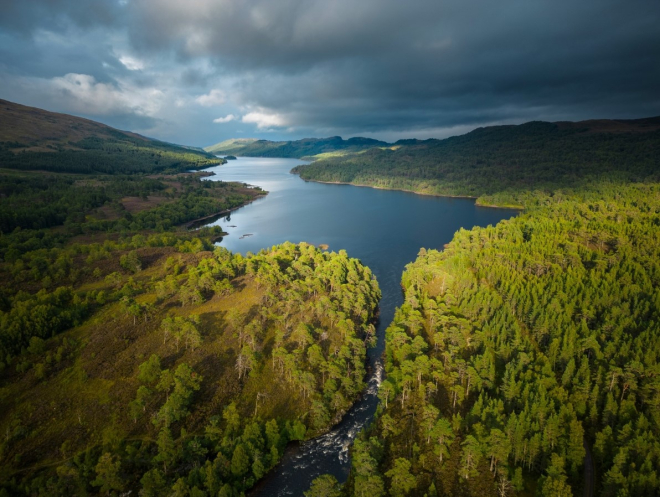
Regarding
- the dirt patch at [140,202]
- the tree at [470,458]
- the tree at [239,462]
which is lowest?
the tree at [239,462]

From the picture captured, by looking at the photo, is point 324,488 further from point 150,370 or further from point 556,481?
point 150,370

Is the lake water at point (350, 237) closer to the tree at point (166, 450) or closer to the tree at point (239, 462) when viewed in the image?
the tree at point (239, 462)

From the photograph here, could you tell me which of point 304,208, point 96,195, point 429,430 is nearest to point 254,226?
point 304,208

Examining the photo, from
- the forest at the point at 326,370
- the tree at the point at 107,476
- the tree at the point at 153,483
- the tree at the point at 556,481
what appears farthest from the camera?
the forest at the point at 326,370

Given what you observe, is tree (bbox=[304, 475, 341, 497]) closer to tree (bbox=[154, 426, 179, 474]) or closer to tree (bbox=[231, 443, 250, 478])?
tree (bbox=[231, 443, 250, 478])

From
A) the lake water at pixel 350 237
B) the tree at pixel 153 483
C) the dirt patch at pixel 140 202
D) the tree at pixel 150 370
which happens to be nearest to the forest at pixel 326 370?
the tree at pixel 153 483

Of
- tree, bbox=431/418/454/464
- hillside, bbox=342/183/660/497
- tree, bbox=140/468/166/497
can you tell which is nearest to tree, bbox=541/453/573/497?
hillside, bbox=342/183/660/497

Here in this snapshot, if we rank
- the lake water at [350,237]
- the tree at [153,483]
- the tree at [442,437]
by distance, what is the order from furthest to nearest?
1. the lake water at [350,237]
2. the tree at [442,437]
3. the tree at [153,483]

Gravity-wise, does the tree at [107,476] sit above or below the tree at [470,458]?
below
